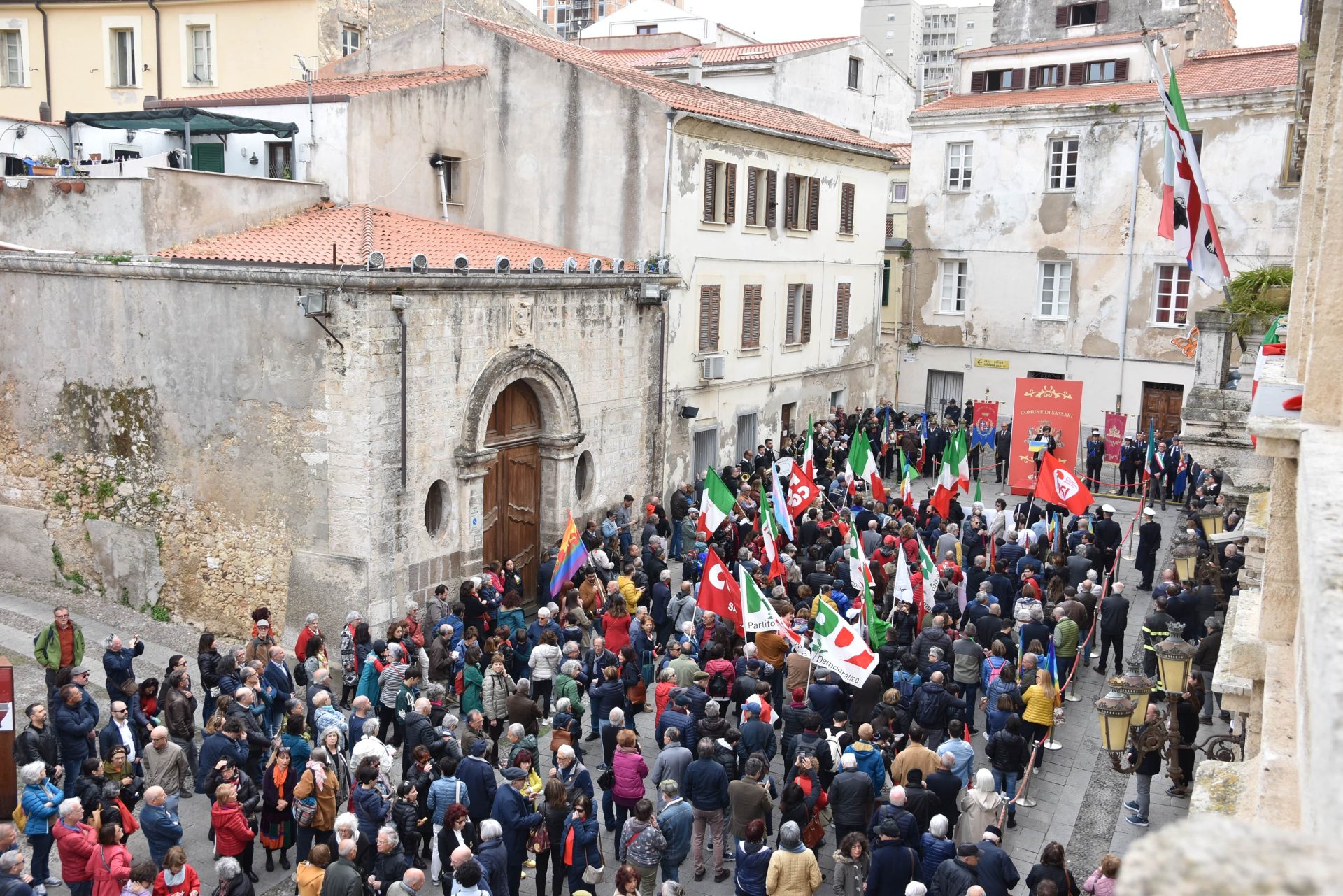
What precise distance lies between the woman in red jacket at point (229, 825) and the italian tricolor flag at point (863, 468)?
1380 centimetres

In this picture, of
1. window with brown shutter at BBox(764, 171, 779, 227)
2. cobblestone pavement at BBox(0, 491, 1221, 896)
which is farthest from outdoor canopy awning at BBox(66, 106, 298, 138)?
window with brown shutter at BBox(764, 171, 779, 227)

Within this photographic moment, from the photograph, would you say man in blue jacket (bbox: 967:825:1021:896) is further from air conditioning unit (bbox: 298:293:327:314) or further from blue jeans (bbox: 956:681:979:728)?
air conditioning unit (bbox: 298:293:327:314)

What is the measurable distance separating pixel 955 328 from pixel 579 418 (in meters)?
18.5

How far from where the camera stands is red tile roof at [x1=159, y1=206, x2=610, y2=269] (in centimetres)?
1706

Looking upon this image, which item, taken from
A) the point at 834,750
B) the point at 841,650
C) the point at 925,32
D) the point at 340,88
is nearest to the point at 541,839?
the point at 834,750

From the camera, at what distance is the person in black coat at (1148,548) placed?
2038cm

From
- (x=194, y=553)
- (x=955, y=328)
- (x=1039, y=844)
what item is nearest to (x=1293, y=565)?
(x=1039, y=844)

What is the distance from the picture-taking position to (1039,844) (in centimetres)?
1207

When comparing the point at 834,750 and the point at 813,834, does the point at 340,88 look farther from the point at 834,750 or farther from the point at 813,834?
the point at 813,834

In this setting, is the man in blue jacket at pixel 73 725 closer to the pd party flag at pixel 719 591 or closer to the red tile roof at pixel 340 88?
the pd party flag at pixel 719 591

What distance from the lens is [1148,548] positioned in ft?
67.2

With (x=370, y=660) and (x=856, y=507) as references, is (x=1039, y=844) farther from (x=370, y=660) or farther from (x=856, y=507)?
(x=856, y=507)

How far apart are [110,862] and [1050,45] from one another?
33.2 m

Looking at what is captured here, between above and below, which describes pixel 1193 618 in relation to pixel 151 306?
below
